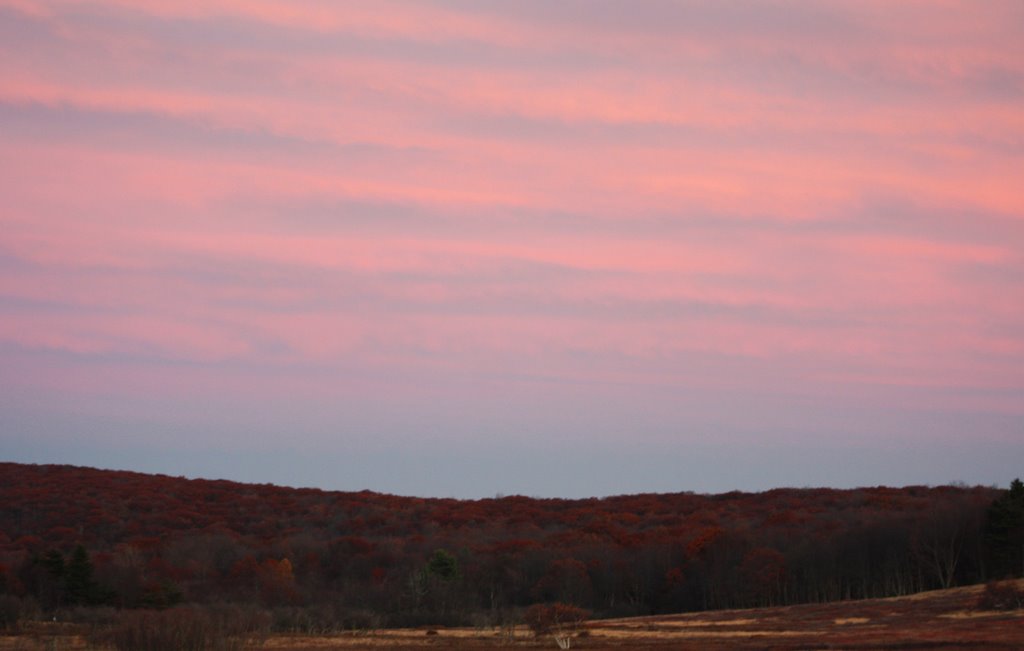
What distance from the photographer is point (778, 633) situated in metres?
53.2

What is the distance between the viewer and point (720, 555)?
91.4 metres

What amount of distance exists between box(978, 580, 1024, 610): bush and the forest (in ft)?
58.1

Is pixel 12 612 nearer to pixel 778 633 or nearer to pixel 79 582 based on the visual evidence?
pixel 79 582

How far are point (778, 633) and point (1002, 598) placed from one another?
43.7 ft

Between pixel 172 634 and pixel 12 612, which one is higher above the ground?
pixel 12 612

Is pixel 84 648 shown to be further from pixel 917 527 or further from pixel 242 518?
pixel 242 518

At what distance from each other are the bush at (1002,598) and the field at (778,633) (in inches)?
26.1

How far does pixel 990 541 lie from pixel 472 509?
6646 centimetres

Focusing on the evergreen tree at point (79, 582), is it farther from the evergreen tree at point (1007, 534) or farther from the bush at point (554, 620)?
the evergreen tree at point (1007, 534)

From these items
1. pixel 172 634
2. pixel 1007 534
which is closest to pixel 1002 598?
pixel 1007 534

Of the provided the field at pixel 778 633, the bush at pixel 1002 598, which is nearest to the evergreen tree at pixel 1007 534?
the field at pixel 778 633

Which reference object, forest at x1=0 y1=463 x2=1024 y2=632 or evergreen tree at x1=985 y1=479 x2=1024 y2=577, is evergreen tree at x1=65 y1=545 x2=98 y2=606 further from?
evergreen tree at x1=985 y1=479 x2=1024 y2=577

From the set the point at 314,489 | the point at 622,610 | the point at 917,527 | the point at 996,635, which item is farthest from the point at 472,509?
the point at 996,635

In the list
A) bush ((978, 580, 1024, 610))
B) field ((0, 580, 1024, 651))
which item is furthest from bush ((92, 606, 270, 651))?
bush ((978, 580, 1024, 610))
